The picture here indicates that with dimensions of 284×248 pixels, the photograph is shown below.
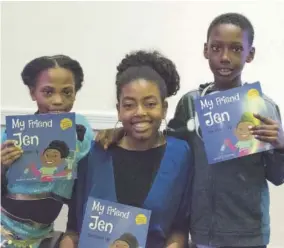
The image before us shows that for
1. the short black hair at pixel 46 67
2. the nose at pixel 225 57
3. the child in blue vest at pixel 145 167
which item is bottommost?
the child in blue vest at pixel 145 167

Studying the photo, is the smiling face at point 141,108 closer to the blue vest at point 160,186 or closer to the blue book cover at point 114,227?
the blue vest at point 160,186

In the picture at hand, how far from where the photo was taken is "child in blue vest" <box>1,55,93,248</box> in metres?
1.08

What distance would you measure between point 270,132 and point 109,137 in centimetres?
41

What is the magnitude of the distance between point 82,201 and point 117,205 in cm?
13

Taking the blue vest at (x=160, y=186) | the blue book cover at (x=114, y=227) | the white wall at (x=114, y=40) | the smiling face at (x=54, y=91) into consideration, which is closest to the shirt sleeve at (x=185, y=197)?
the blue vest at (x=160, y=186)

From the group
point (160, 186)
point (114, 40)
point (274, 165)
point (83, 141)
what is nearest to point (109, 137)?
point (83, 141)

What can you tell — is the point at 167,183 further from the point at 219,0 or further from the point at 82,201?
the point at 219,0

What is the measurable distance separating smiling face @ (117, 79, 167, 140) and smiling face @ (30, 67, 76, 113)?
0.50 ft

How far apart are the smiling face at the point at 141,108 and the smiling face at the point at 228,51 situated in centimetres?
17

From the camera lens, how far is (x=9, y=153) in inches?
39.9

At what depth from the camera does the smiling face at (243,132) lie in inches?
38.8

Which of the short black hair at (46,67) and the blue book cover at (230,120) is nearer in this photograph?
the blue book cover at (230,120)

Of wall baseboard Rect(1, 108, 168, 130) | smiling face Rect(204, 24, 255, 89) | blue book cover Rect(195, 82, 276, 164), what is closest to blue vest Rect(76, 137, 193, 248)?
blue book cover Rect(195, 82, 276, 164)

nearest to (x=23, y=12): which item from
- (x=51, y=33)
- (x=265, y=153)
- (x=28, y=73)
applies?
(x=51, y=33)
